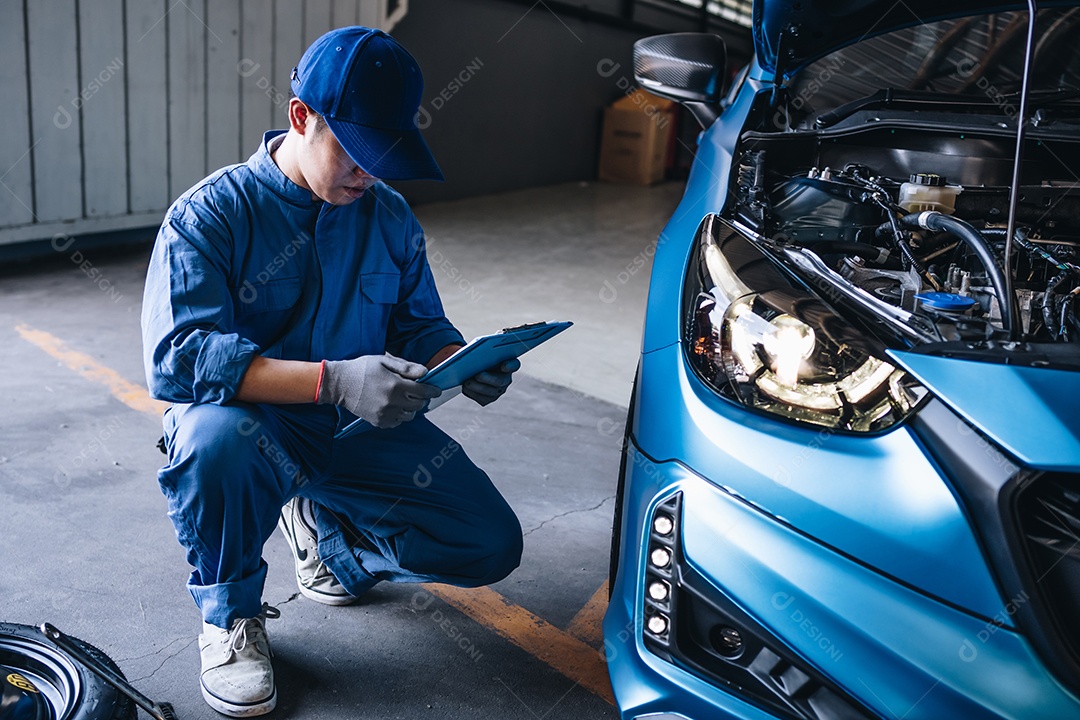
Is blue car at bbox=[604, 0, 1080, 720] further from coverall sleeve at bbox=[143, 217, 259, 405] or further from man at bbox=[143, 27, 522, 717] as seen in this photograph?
coverall sleeve at bbox=[143, 217, 259, 405]

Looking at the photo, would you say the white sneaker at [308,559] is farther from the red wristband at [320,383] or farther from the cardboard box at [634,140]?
the cardboard box at [634,140]

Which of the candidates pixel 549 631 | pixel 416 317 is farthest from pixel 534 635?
pixel 416 317

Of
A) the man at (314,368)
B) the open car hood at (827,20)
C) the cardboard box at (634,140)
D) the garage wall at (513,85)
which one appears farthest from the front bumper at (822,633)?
the cardboard box at (634,140)

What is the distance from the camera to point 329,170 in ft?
5.55

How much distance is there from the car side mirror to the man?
84 centimetres

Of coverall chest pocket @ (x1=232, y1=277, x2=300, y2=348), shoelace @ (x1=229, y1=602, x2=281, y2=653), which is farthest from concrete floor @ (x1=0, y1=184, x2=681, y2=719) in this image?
coverall chest pocket @ (x1=232, y1=277, x2=300, y2=348)

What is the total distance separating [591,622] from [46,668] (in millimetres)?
1124

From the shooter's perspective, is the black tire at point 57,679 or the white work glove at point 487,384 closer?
the black tire at point 57,679

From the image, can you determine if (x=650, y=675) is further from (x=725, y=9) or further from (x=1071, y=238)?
(x=725, y=9)

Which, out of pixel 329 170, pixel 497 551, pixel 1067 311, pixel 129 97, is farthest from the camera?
pixel 129 97

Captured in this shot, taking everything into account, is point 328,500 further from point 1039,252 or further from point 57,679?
point 1039,252

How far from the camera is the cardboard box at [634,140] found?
1124cm

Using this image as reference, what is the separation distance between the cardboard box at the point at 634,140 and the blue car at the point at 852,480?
Result: 965 cm

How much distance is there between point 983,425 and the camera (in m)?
1.11
